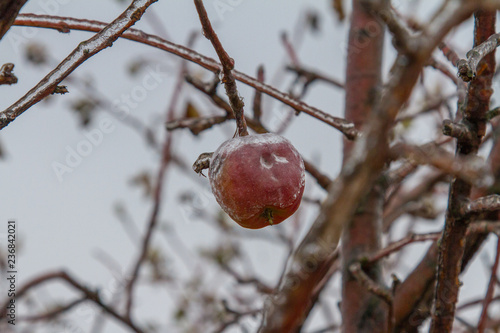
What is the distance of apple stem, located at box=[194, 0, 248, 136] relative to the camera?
2.24 feet

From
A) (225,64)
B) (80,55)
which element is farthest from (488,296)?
(80,55)

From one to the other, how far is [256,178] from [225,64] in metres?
0.18

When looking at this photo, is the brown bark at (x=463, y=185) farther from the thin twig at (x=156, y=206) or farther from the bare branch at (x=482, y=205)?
the thin twig at (x=156, y=206)

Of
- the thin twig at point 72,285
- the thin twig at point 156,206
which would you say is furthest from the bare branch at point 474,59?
the thin twig at point 156,206

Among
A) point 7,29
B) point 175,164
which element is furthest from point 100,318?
point 7,29

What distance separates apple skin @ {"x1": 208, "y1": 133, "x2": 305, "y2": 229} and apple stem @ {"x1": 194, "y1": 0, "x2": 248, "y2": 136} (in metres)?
0.05

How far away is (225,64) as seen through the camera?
73 cm

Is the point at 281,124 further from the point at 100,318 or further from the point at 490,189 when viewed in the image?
the point at 100,318

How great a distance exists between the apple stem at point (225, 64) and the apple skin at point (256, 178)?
5 cm

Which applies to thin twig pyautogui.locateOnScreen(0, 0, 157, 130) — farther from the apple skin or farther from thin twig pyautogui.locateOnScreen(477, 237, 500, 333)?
thin twig pyautogui.locateOnScreen(477, 237, 500, 333)

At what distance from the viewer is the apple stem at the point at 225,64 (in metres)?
0.68

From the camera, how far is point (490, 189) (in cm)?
123

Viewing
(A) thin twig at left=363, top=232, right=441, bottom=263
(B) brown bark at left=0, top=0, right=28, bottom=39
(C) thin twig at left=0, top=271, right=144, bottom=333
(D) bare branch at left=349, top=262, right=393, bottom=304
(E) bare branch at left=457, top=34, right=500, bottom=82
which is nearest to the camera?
(B) brown bark at left=0, top=0, right=28, bottom=39

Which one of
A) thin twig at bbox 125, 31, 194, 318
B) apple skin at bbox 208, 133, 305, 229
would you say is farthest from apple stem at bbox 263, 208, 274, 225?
thin twig at bbox 125, 31, 194, 318
